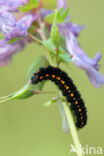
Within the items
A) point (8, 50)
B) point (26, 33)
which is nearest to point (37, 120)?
point (8, 50)

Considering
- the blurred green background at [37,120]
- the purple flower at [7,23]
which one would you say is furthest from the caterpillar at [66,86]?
the blurred green background at [37,120]

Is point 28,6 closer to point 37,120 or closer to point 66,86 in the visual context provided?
point 66,86

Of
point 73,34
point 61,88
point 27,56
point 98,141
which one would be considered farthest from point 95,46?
point 61,88

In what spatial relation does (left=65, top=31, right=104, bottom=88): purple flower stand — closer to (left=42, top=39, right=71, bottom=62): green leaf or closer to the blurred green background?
(left=42, top=39, right=71, bottom=62): green leaf

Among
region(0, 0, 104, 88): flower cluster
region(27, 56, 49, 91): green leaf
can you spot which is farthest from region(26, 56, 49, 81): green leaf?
region(0, 0, 104, 88): flower cluster

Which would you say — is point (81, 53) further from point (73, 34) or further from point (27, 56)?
point (27, 56)
